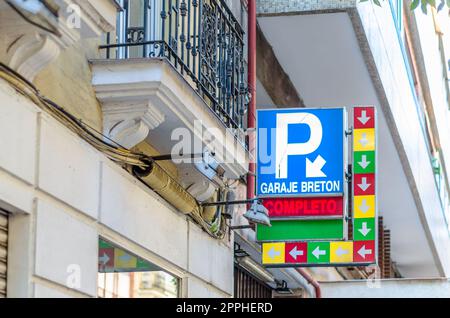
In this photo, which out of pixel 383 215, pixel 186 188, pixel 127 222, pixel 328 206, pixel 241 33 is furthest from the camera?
pixel 383 215

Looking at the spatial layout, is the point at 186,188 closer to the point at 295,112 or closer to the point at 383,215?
the point at 295,112

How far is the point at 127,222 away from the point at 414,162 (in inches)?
452

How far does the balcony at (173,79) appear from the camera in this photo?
8.42 m

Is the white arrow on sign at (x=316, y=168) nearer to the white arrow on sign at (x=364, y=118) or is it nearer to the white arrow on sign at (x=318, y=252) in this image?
the white arrow on sign at (x=318, y=252)

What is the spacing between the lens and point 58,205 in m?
7.55

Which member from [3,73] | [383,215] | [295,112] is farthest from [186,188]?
[383,215]

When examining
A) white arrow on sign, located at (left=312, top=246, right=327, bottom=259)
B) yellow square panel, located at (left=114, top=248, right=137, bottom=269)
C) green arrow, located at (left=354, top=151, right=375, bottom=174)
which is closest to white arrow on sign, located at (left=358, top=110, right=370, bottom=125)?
green arrow, located at (left=354, top=151, right=375, bottom=174)

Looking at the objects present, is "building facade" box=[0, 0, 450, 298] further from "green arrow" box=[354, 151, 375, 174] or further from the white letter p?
"green arrow" box=[354, 151, 375, 174]

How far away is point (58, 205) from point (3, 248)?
511 mm

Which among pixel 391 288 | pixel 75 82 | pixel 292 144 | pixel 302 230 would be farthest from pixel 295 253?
pixel 391 288

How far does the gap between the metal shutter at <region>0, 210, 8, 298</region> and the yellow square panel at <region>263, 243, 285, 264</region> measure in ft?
19.3

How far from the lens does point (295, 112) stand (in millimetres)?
12672

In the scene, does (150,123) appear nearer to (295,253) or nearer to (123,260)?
(123,260)

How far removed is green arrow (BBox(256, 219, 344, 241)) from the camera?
12.2 m
